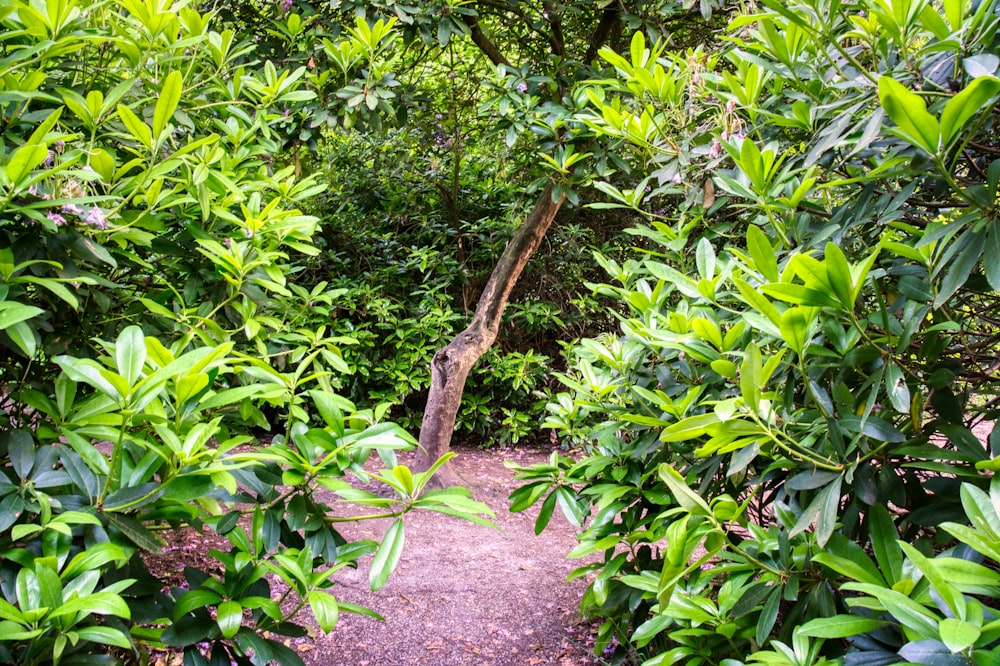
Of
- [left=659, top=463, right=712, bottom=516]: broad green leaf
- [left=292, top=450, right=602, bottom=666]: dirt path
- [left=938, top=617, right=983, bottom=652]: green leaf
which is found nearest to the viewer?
[left=938, top=617, right=983, bottom=652]: green leaf

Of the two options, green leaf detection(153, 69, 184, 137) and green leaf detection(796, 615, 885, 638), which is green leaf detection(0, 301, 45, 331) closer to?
green leaf detection(153, 69, 184, 137)

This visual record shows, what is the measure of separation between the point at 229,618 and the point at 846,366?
116 cm

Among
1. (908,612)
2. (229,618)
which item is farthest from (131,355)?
(908,612)

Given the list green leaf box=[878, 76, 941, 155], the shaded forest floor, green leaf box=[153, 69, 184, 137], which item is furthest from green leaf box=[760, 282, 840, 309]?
the shaded forest floor

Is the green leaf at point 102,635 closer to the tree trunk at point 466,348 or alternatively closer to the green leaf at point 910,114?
the green leaf at point 910,114

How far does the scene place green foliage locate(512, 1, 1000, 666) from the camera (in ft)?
2.98

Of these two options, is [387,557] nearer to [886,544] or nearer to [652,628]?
[652,628]

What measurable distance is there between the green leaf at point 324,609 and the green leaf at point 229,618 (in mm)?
128

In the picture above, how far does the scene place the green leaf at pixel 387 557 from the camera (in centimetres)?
105

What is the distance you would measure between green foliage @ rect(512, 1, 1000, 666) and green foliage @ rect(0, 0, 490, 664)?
0.55 m

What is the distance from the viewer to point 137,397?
36.7 inches

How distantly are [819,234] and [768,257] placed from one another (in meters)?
0.26

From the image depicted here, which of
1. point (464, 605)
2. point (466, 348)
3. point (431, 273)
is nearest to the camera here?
point (464, 605)

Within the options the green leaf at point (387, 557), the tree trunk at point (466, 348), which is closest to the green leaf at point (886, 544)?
the green leaf at point (387, 557)
